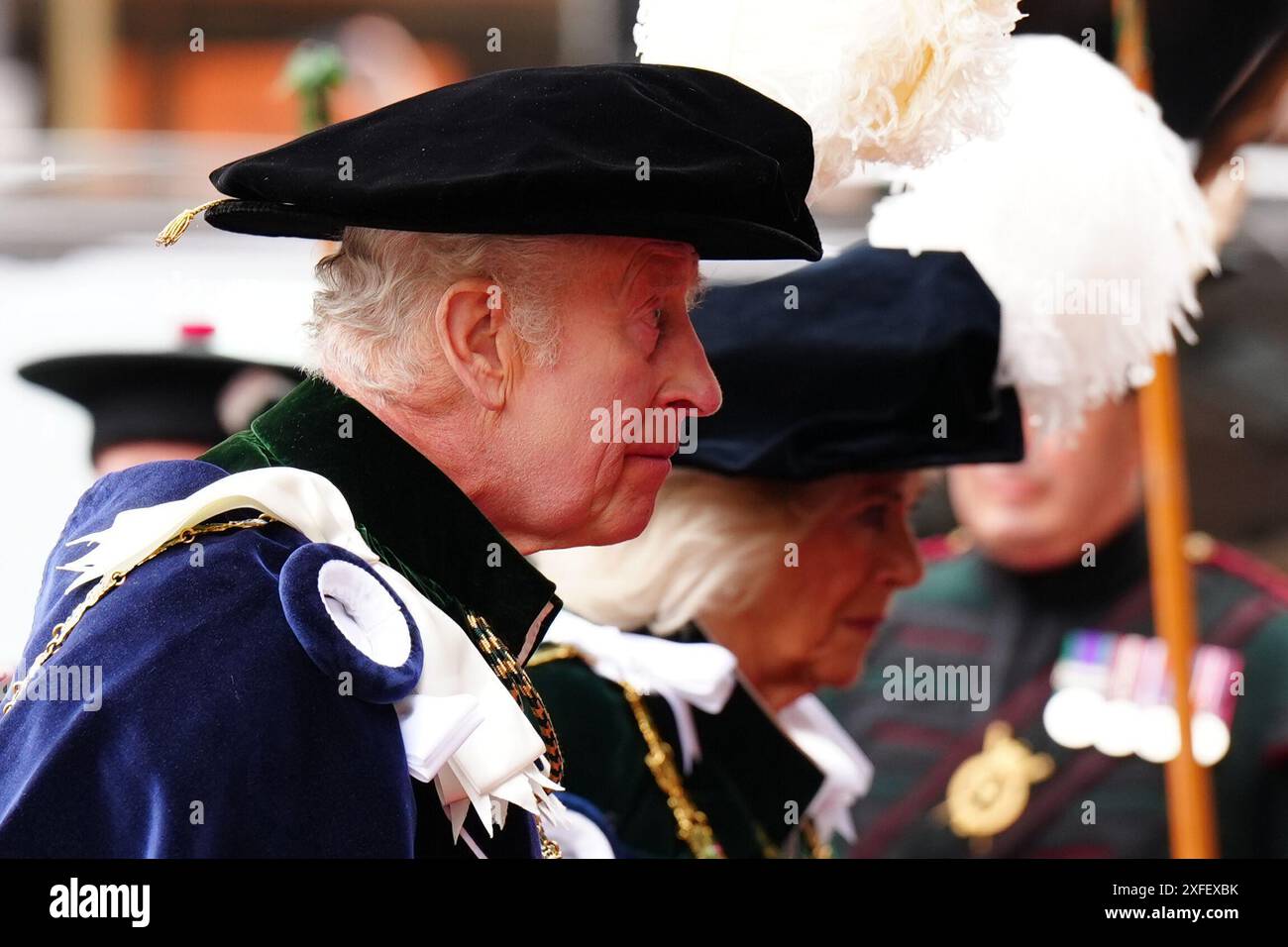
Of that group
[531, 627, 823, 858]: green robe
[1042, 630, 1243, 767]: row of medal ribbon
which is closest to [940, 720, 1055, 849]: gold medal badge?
[1042, 630, 1243, 767]: row of medal ribbon

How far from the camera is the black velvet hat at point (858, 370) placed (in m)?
2.59

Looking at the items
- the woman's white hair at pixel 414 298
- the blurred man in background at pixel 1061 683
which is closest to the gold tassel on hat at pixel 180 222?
the woman's white hair at pixel 414 298

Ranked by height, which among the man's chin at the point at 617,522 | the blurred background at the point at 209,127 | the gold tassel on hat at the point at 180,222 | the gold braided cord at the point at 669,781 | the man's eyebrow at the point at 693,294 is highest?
the blurred background at the point at 209,127

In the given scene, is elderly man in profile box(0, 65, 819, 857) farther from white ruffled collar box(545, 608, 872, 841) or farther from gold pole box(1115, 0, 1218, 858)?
gold pole box(1115, 0, 1218, 858)

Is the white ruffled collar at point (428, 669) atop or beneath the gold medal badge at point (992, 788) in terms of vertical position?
atop

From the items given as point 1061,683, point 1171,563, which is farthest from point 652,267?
point 1061,683

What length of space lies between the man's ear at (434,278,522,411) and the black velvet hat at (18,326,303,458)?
82.3 inches

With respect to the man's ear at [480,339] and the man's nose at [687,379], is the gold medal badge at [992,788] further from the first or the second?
the man's ear at [480,339]

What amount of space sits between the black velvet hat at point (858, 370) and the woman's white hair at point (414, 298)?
102 centimetres

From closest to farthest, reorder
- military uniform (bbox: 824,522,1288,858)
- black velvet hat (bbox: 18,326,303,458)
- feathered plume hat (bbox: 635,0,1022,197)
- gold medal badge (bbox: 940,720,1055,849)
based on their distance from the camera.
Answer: feathered plume hat (bbox: 635,0,1022,197), black velvet hat (bbox: 18,326,303,458), military uniform (bbox: 824,522,1288,858), gold medal badge (bbox: 940,720,1055,849)

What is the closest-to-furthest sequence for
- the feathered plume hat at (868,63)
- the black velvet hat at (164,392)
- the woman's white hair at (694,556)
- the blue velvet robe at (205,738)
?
the blue velvet robe at (205,738), the feathered plume hat at (868,63), the woman's white hair at (694,556), the black velvet hat at (164,392)

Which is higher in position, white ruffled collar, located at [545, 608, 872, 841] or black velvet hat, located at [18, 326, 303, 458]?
black velvet hat, located at [18, 326, 303, 458]

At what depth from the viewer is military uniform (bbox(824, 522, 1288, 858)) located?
173 inches

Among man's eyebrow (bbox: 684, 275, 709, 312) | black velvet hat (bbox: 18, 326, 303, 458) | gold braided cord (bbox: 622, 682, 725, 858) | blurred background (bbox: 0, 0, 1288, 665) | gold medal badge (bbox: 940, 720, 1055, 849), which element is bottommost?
gold medal badge (bbox: 940, 720, 1055, 849)
